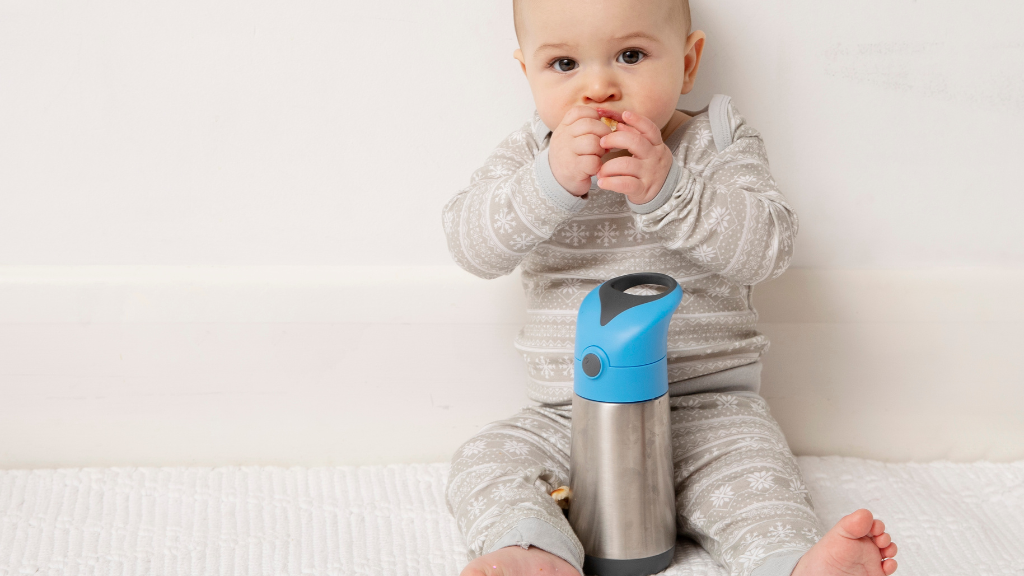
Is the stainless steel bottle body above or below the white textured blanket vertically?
above

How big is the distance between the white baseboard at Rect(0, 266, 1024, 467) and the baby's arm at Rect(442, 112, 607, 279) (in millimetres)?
158

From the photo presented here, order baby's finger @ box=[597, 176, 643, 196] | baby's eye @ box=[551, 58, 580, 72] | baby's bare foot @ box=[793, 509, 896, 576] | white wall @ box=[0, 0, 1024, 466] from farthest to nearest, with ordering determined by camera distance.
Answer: white wall @ box=[0, 0, 1024, 466] → baby's eye @ box=[551, 58, 580, 72] → baby's finger @ box=[597, 176, 643, 196] → baby's bare foot @ box=[793, 509, 896, 576]

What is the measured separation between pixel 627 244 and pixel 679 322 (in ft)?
0.32

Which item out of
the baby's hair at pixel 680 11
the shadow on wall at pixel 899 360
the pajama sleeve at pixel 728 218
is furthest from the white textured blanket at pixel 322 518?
the baby's hair at pixel 680 11

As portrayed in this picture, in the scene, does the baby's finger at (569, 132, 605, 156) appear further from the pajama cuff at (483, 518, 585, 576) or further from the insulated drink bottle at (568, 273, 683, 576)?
the pajama cuff at (483, 518, 585, 576)

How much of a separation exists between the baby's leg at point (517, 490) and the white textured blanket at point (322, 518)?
63 millimetres

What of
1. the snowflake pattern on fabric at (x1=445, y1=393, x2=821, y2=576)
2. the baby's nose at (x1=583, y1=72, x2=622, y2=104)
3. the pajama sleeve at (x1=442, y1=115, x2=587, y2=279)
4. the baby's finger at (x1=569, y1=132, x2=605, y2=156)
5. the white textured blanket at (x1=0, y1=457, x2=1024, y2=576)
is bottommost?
the white textured blanket at (x1=0, y1=457, x2=1024, y2=576)

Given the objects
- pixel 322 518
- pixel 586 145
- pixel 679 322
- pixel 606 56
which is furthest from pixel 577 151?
pixel 322 518

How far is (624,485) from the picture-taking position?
715 millimetres

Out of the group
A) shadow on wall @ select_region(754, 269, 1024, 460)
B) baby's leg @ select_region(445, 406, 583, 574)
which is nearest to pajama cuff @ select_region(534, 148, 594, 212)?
baby's leg @ select_region(445, 406, 583, 574)

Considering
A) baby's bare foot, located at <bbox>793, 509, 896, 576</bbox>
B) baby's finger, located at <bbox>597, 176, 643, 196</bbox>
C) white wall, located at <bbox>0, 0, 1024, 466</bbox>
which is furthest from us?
white wall, located at <bbox>0, 0, 1024, 466</bbox>

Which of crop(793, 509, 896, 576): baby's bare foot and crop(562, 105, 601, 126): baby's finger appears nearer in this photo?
crop(793, 509, 896, 576): baby's bare foot

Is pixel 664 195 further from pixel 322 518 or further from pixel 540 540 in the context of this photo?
pixel 322 518

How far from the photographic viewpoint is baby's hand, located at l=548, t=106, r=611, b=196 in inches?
28.2
